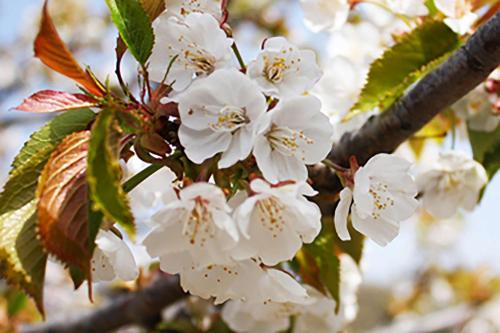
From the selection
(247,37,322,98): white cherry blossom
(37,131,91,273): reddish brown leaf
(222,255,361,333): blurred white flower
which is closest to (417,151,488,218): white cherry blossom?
(222,255,361,333): blurred white flower

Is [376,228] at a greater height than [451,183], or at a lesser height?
greater

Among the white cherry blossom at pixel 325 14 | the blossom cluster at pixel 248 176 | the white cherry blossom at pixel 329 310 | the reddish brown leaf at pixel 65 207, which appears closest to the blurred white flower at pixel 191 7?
the blossom cluster at pixel 248 176

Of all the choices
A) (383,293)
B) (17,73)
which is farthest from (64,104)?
(383,293)

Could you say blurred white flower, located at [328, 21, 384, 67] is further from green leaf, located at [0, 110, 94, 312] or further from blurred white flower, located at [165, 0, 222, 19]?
green leaf, located at [0, 110, 94, 312]

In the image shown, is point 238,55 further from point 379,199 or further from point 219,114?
point 379,199

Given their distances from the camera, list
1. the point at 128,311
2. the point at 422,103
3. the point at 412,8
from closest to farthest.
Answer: the point at 422,103 → the point at 412,8 → the point at 128,311

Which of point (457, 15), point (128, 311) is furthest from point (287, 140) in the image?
point (128, 311)
